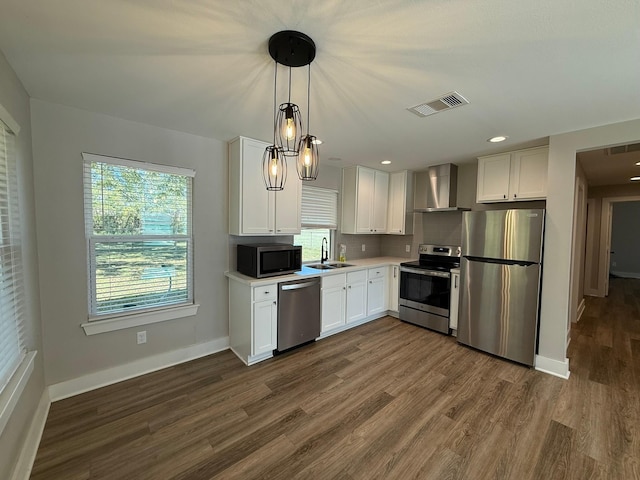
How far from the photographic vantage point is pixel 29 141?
2.11 metres

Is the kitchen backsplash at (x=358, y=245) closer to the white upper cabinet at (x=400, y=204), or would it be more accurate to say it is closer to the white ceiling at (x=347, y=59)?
the white upper cabinet at (x=400, y=204)

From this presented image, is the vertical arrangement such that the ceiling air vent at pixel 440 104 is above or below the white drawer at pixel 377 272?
above

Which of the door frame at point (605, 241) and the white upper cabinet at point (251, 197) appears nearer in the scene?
the white upper cabinet at point (251, 197)

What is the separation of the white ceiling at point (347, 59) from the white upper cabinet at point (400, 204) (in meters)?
2.05

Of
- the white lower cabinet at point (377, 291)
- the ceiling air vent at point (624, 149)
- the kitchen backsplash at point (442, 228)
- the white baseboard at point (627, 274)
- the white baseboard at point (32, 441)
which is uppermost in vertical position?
the ceiling air vent at point (624, 149)

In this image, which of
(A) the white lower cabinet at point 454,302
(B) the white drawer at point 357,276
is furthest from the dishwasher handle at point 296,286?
(A) the white lower cabinet at point 454,302

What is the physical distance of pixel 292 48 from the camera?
146cm

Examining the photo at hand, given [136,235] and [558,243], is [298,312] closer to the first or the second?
[136,235]

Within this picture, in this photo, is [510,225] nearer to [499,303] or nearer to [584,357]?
[499,303]

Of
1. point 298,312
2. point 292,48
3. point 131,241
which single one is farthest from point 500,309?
point 131,241

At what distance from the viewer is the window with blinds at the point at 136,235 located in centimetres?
246

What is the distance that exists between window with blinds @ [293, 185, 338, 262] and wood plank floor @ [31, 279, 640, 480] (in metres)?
1.64

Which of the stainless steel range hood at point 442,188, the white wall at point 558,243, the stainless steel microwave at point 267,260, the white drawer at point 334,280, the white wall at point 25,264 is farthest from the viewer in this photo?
the stainless steel range hood at point 442,188

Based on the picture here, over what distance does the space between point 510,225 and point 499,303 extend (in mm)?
903
